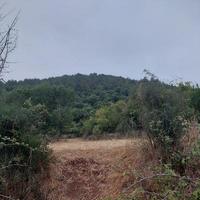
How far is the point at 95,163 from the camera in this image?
36.3 feet

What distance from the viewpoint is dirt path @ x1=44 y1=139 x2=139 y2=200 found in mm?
10031

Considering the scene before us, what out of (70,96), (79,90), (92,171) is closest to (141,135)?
(92,171)

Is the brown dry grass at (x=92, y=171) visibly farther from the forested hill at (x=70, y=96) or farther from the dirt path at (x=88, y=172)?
the forested hill at (x=70, y=96)

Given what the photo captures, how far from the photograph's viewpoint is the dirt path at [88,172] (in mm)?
10031

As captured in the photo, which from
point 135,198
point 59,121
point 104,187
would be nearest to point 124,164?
point 104,187

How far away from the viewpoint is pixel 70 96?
2214cm

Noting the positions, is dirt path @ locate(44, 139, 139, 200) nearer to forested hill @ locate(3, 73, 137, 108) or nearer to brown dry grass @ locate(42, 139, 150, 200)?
brown dry grass @ locate(42, 139, 150, 200)

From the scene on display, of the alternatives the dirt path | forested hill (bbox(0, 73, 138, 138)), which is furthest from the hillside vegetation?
forested hill (bbox(0, 73, 138, 138))

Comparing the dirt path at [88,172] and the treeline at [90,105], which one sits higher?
the treeline at [90,105]

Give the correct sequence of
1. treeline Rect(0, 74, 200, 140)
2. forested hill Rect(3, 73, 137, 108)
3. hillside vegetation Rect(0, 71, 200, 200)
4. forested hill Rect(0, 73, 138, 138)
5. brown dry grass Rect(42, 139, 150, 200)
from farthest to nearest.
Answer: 1. forested hill Rect(3, 73, 137, 108)
2. forested hill Rect(0, 73, 138, 138)
3. treeline Rect(0, 74, 200, 140)
4. brown dry grass Rect(42, 139, 150, 200)
5. hillside vegetation Rect(0, 71, 200, 200)

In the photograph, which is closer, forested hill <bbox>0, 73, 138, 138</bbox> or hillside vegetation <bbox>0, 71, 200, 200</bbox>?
hillside vegetation <bbox>0, 71, 200, 200</bbox>

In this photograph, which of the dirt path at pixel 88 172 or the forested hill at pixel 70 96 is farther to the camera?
the forested hill at pixel 70 96

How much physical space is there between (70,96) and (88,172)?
450 inches

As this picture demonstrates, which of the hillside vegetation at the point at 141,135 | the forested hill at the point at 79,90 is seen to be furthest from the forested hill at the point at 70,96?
the hillside vegetation at the point at 141,135
